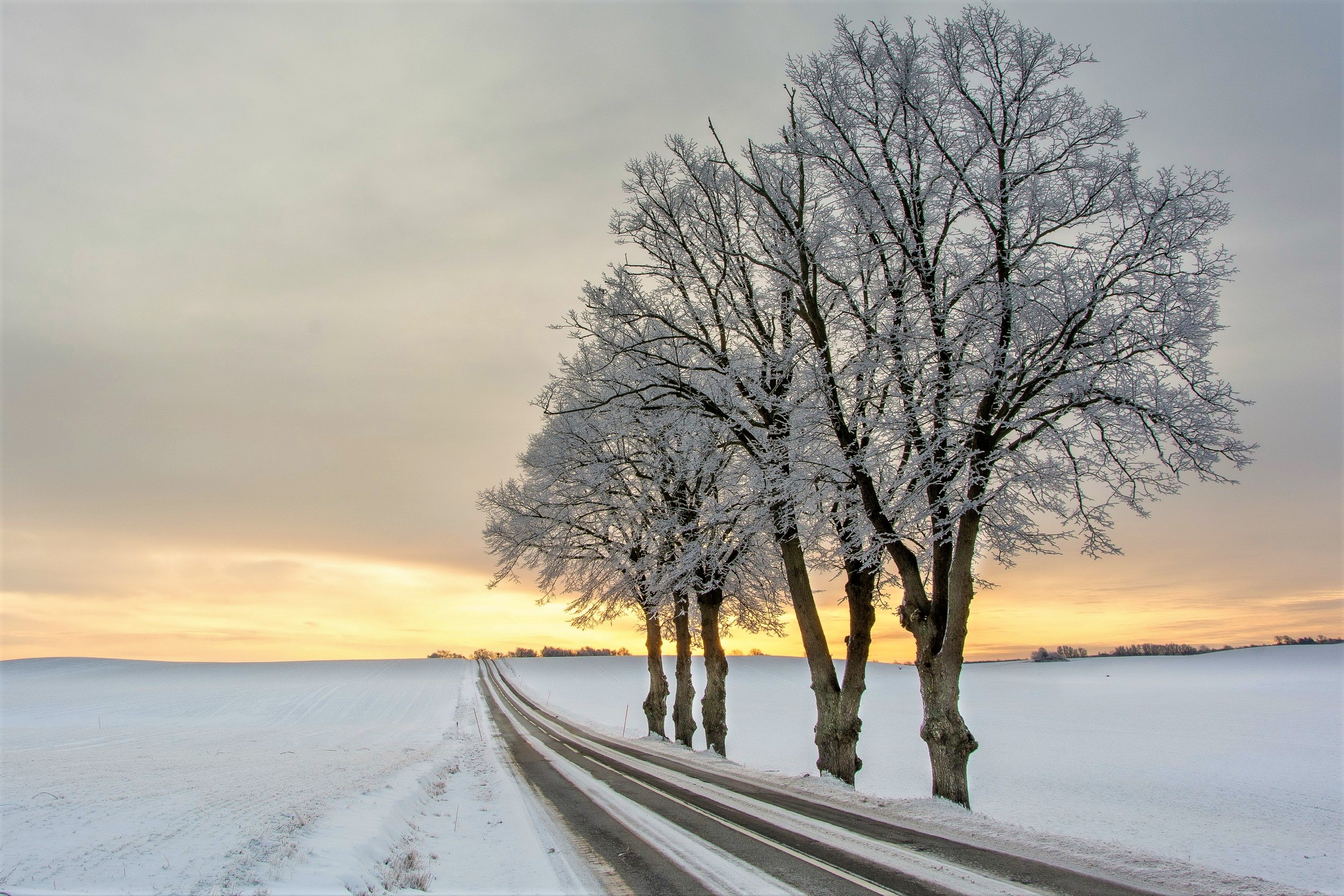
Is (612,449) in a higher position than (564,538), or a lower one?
higher

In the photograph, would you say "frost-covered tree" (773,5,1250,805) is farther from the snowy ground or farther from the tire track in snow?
the snowy ground

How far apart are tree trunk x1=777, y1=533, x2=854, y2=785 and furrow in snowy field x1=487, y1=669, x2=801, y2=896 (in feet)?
14.4

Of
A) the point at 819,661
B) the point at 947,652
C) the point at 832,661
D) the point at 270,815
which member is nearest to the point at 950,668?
the point at 947,652

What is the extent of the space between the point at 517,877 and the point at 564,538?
16882mm

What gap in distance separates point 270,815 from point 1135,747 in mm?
36626

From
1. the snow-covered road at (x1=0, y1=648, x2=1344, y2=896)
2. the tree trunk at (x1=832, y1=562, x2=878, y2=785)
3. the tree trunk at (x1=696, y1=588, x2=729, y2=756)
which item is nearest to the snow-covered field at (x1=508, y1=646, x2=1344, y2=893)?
the snow-covered road at (x1=0, y1=648, x2=1344, y2=896)

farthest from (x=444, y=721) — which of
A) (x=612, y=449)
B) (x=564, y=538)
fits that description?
(x=612, y=449)

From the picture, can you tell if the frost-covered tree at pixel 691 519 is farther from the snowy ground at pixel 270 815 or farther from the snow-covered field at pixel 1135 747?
the snowy ground at pixel 270 815

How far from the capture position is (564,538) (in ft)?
77.0

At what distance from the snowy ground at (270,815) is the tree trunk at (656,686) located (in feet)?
20.2

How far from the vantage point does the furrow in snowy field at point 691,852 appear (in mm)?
5973

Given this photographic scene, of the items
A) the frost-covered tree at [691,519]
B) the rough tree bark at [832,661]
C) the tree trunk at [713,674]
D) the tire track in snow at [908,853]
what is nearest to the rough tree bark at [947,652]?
the rough tree bark at [832,661]

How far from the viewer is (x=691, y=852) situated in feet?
24.0

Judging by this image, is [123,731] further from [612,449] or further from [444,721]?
[612,449]
